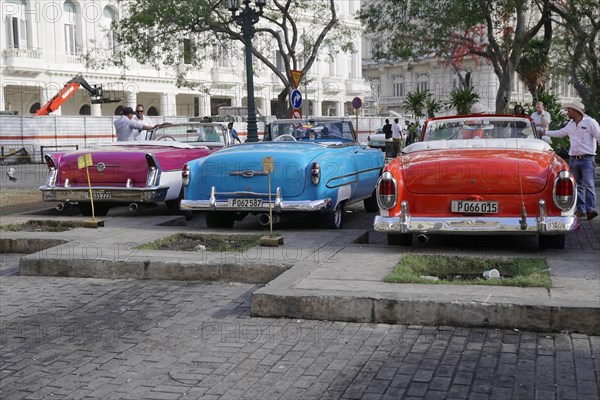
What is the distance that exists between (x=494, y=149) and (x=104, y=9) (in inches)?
1538

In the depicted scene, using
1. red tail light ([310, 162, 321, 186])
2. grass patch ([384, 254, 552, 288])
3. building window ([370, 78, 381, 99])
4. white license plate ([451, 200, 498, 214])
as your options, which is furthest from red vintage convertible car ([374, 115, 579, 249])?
building window ([370, 78, 381, 99])

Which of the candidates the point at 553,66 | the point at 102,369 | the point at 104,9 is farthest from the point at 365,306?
the point at 104,9

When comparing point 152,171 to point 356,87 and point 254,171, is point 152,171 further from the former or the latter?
point 356,87

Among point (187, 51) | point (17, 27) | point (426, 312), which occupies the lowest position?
point (426, 312)

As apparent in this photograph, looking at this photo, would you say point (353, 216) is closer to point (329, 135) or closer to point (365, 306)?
point (329, 135)

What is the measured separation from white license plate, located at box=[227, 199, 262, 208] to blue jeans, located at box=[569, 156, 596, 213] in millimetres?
4365

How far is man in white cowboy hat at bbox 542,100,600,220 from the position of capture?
10.4 metres

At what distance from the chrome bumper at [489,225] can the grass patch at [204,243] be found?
1.77m

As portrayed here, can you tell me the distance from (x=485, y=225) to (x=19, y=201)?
9683mm

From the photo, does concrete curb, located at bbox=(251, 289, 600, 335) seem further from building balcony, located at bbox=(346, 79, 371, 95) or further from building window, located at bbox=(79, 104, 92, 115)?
building balcony, located at bbox=(346, 79, 371, 95)

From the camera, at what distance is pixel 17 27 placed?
39750 mm

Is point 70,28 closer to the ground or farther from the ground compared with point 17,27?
farther from the ground

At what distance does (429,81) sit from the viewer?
2474 inches

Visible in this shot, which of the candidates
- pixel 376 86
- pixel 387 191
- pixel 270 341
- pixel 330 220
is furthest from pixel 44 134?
pixel 376 86
